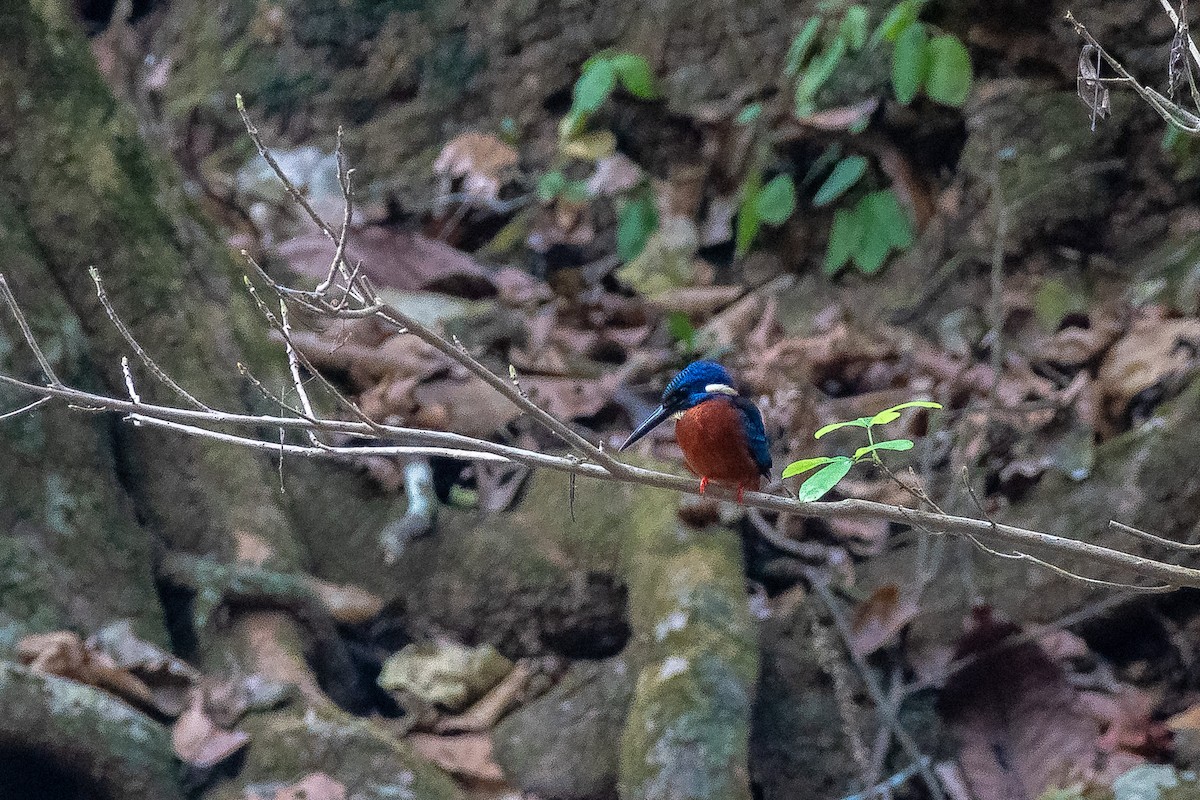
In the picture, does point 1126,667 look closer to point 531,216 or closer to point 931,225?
point 931,225

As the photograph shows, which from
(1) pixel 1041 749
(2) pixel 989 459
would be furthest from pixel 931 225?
(1) pixel 1041 749

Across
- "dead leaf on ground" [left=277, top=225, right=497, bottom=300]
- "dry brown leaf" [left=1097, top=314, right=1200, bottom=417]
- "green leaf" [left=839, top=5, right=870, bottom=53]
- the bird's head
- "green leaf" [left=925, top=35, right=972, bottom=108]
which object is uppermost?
"green leaf" [left=839, top=5, right=870, bottom=53]

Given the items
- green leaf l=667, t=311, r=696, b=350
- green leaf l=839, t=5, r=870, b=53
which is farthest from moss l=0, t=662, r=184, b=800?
green leaf l=839, t=5, r=870, b=53

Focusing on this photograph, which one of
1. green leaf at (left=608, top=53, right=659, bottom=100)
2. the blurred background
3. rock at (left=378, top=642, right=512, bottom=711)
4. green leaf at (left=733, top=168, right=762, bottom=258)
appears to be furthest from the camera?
green leaf at (left=608, top=53, right=659, bottom=100)

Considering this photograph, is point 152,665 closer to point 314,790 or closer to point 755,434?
point 314,790

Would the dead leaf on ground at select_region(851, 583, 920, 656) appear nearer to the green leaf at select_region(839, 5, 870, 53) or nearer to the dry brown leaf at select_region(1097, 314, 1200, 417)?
the dry brown leaf at select_region(1097, 314, 1200, 417)

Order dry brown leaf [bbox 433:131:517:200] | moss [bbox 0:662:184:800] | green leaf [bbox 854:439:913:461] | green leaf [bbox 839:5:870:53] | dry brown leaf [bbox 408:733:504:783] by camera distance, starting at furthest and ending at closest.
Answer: dry brown leaf [bbox 433:131:517:200]
green leaf [bbox 839:5:870:53]
dry brown leaf [bbox 408:733:504:783]
moss [bbox 0:662:184:800]
green leaf [bbox 854:439:913:461]

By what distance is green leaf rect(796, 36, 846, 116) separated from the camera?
5484 mm

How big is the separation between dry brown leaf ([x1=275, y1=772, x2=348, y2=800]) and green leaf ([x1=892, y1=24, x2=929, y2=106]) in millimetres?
3690

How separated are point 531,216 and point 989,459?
340 cm

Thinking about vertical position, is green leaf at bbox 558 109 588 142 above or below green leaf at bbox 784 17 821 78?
above

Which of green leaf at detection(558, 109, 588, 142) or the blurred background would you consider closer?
the blurred background

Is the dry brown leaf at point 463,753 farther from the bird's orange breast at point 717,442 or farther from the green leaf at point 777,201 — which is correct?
the green leaf at point 777,201

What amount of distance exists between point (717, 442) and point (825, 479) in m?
1.06
